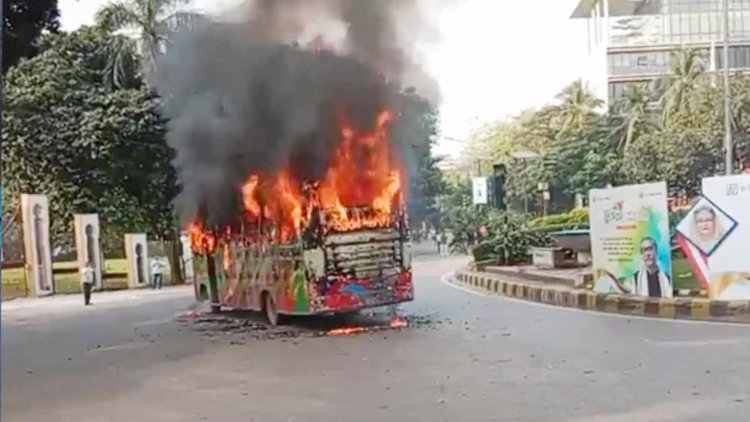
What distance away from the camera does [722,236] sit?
12641 mm

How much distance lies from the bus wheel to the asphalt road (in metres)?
0.33

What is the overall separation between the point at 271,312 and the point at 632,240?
5459 mm

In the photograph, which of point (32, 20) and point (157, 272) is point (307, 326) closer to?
point (32, 20)

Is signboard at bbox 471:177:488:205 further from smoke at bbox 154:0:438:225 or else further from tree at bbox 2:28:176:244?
smoke at bbox 154:0:438:225

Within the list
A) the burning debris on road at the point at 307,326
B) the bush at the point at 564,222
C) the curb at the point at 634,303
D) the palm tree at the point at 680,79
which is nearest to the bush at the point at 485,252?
the bush at the point at 564,222

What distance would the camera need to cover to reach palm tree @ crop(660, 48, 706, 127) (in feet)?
129

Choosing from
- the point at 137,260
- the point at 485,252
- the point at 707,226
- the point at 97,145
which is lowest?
the point at 485,252

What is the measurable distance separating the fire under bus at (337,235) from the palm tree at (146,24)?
4.24 metres

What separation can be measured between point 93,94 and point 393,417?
13994 mm

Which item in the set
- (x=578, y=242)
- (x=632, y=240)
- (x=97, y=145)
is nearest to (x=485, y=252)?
(x=578, y=242)

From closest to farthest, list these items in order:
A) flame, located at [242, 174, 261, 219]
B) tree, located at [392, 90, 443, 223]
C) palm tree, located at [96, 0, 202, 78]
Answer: tree, located at [392, 90, 443, 223], flame, located at [242, 174, 261, 219], palm tree, located at [96, 0, 202, 78]

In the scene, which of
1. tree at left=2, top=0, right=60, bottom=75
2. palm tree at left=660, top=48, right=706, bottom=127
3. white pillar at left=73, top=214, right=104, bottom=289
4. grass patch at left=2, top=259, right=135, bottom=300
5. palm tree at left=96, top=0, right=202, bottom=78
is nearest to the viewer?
tree at left=2, top=0, right=60, bottom=75

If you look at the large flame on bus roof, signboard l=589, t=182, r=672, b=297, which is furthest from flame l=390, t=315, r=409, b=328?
signboard l=589, t=182, r=672, b=297

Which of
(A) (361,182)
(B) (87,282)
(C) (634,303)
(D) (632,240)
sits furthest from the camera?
(B) (87,282)
